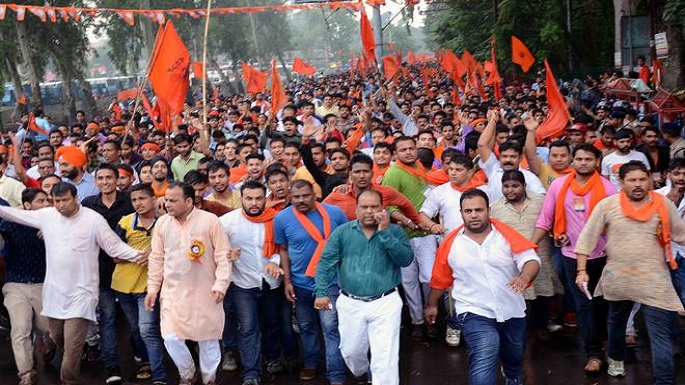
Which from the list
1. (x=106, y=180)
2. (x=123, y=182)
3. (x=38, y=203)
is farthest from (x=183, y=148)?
(x=38, y=203)

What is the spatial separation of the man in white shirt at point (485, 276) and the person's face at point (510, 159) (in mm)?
1608

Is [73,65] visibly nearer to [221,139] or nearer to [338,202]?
[221,139]

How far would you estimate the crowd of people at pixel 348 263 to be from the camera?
5074 millimetres

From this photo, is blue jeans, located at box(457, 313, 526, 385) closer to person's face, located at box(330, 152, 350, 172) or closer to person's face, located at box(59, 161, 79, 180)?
person's face, located at box(330, 152, 350, 172)

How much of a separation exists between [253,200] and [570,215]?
7.40 ft

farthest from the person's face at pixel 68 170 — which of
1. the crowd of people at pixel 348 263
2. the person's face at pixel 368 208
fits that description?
the person's face at pixel 368 208

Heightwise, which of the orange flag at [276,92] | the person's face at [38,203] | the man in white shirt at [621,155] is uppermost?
the orange flag at [276,92]

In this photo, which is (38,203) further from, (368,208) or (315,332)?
(368,208)

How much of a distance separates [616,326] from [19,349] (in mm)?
4282

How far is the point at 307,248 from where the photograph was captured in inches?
230

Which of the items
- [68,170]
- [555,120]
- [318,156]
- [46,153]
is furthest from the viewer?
[46,153]

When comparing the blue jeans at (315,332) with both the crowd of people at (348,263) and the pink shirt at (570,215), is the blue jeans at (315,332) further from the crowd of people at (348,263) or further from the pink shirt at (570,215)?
the pink shirt at (570,215)

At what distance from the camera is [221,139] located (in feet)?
37.4

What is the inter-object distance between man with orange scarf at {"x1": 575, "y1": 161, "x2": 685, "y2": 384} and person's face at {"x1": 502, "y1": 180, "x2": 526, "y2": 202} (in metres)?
0.84
